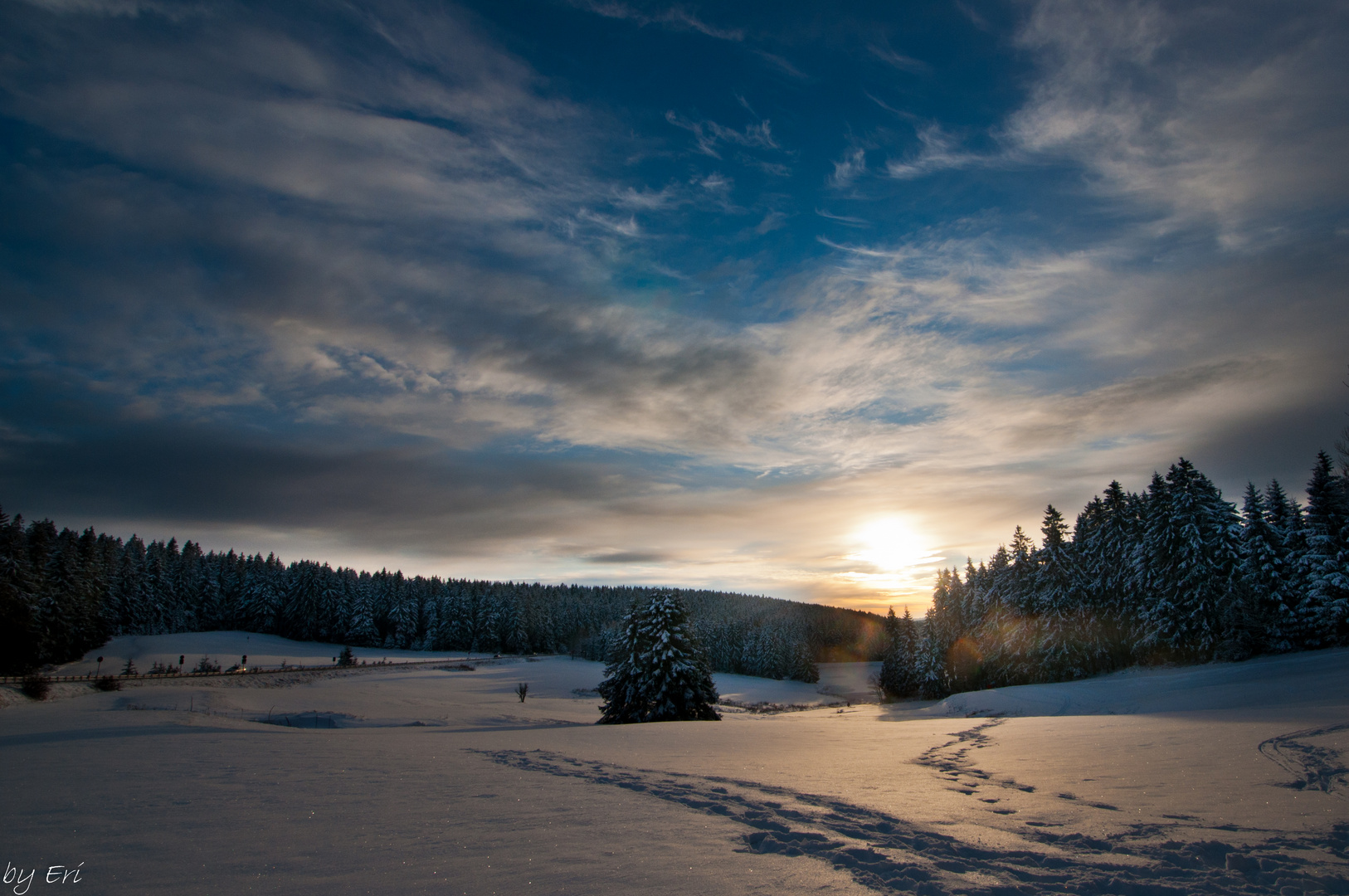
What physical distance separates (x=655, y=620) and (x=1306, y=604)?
124 ft

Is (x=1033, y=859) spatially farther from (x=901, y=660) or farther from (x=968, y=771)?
(x=901, y=660)

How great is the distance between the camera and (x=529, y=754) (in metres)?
13.7

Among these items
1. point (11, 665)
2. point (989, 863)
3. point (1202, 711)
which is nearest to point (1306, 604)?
point (1202, 711)

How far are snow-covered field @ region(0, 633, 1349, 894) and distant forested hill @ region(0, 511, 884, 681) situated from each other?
4946cm

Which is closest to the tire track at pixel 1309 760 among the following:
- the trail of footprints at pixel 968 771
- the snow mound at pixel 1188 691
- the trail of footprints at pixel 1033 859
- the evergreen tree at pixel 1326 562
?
the trail of footprints at pixel 1033 859

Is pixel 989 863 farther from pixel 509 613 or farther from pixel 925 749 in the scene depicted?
pixel 509 613

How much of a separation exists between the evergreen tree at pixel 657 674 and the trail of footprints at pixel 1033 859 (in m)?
25.7

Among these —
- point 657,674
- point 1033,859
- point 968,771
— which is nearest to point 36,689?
point 657,674

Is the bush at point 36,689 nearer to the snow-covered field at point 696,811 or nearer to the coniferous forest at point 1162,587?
the snow-covered field at point 696,811

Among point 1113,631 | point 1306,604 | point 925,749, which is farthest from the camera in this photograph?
point 1113,631

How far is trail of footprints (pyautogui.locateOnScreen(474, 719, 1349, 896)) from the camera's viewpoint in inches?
187

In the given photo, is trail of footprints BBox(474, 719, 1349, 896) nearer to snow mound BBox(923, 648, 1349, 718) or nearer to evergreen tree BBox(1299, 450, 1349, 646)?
snow mound BBox(923, 648, 1349, 718)

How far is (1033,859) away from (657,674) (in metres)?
28.5

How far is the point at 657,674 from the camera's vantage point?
1275 inches
